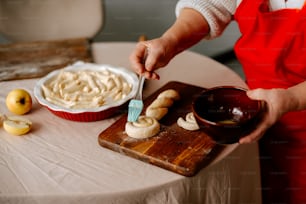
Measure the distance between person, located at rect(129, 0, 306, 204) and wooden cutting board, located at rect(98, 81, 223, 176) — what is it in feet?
0.62

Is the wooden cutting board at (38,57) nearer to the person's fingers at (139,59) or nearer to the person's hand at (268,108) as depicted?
the person's fingers at (139,59)

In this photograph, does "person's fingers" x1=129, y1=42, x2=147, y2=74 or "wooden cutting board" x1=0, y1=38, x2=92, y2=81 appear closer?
"person's fingers" x1=129, y1=42, x2=147, y2=74

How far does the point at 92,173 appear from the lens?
0.93 meters

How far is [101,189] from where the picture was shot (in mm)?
885

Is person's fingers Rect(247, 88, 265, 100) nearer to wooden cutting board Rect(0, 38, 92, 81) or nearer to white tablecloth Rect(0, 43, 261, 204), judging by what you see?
white tablecloth Rect(0, 43, 261, 204)

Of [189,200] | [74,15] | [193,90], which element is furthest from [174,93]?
[74,15]

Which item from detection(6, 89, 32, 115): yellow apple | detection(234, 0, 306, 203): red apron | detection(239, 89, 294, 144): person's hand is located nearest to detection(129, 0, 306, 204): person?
detection(234, 0, 306, 203): red apron

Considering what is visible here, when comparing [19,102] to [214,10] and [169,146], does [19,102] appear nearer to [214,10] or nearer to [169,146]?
[169,146]

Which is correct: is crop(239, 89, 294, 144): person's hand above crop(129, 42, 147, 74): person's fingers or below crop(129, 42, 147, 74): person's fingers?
below

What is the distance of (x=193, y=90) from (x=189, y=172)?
0.38m

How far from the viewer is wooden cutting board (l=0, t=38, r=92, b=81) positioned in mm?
1402

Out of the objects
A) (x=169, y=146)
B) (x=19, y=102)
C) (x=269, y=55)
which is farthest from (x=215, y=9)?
(x=19, y=102)

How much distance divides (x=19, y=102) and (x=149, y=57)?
37 cm

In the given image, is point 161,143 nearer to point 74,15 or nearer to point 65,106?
point 65,106
